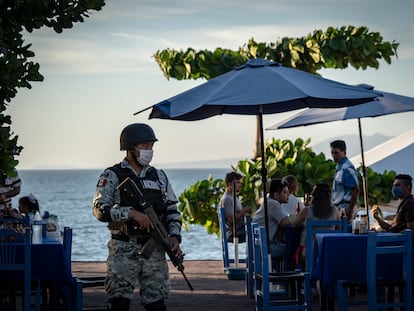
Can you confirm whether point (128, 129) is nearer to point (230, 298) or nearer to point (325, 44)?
point (230, 298)

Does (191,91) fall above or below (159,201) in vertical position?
above

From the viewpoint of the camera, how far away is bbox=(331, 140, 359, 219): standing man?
14.2 metres

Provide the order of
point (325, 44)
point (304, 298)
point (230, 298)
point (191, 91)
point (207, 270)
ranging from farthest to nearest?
point (325, 44), point (207, 270), point (230, 298), point (191, 91), point (304, 298)

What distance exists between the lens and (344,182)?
47.1 ft

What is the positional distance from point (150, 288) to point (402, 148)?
425 inches

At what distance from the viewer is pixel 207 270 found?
1703cm

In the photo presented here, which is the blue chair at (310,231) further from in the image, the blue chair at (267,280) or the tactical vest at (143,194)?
the tactical vest at (143,194)

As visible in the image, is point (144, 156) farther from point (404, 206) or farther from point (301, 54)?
point (301, 54)

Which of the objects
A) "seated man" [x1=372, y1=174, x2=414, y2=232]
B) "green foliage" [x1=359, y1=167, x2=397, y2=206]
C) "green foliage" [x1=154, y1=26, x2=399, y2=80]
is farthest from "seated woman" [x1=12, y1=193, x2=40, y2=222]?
"green foliage" [x1=154, y1=26, x2=399, y2=80]

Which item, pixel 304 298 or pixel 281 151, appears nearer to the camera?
pixel 304 298

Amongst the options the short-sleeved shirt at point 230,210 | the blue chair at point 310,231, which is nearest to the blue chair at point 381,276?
the blue chair at point 310,231

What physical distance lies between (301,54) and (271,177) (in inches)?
130

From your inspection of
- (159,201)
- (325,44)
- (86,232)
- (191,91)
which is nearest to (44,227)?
(191,91)

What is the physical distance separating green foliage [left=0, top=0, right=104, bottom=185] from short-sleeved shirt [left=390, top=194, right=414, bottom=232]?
373 cm
